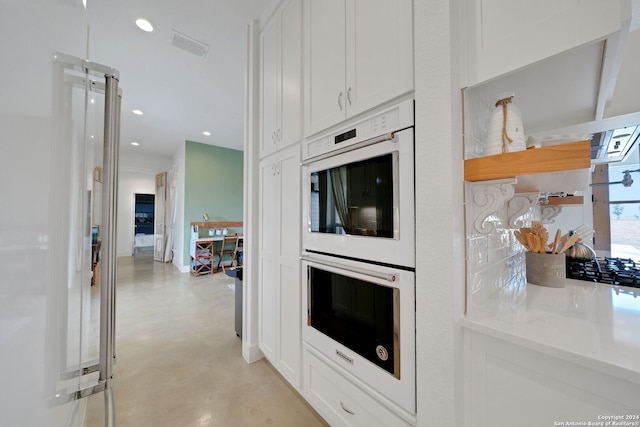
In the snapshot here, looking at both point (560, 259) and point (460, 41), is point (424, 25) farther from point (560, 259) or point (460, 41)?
point (560, 259)

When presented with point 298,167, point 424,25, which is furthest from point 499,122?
point 298,167

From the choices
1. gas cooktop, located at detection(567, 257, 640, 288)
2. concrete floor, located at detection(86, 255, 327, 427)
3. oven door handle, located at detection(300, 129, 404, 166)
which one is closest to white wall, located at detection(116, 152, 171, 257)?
concrete floor, located at detection(86, 255, 327, 427)

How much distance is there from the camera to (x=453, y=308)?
0.80 metres

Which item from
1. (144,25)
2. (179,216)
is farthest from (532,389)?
(179,216)

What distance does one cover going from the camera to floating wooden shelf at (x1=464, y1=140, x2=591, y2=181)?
0.66m

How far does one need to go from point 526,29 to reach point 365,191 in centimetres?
75

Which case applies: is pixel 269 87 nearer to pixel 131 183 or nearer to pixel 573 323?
pixel 573 323

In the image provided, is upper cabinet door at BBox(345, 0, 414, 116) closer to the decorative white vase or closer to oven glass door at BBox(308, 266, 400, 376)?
the decorative white vase

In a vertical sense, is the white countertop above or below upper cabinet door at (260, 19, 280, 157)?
below

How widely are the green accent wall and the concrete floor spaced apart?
2.66 m

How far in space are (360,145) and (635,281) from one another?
155 centimetres

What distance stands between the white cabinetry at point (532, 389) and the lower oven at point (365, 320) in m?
0.21

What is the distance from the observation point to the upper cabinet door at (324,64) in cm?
127

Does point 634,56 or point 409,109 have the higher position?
point 634,56
